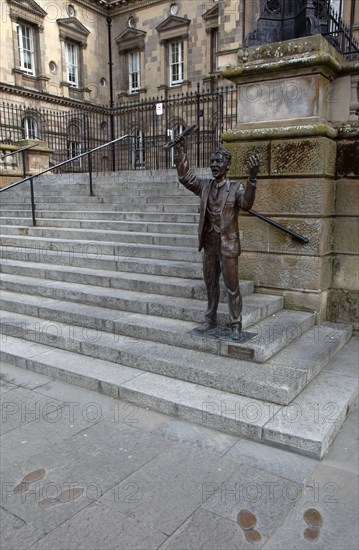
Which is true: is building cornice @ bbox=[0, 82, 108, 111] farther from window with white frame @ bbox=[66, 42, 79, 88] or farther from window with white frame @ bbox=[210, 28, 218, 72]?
window with white frame @ bbox=[210, 28, 218, 72]

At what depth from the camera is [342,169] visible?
18.7 ft

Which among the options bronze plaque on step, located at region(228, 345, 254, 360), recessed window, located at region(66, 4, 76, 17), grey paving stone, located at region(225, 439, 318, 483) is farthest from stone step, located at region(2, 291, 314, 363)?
recessed window, located at region(66, 4, 76, 17)

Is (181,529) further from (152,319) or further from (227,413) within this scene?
(152,319)

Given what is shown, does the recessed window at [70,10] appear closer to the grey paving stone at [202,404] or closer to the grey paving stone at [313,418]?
the grey paving stone at [202,404]

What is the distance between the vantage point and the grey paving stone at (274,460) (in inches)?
128

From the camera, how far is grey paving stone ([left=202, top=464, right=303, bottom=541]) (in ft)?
9.17

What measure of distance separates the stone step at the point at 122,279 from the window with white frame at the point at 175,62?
21595mm

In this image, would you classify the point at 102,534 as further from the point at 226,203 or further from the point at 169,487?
the point at 226,203

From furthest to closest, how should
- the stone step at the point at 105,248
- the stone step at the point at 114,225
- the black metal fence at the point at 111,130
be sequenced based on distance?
the black metal fence at the point at 111,130 < the stone step at the point at 114,225 < the stone step at the point at 105,248

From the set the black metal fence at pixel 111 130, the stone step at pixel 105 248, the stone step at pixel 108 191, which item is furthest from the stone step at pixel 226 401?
the black metal fence at pixel 111 130

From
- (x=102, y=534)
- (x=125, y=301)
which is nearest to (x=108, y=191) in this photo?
(x=125, y=301)

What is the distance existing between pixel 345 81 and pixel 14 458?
18.2 feet

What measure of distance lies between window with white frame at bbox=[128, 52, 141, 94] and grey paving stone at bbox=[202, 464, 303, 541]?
28.8 m

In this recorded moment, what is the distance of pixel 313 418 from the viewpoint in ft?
12.2
